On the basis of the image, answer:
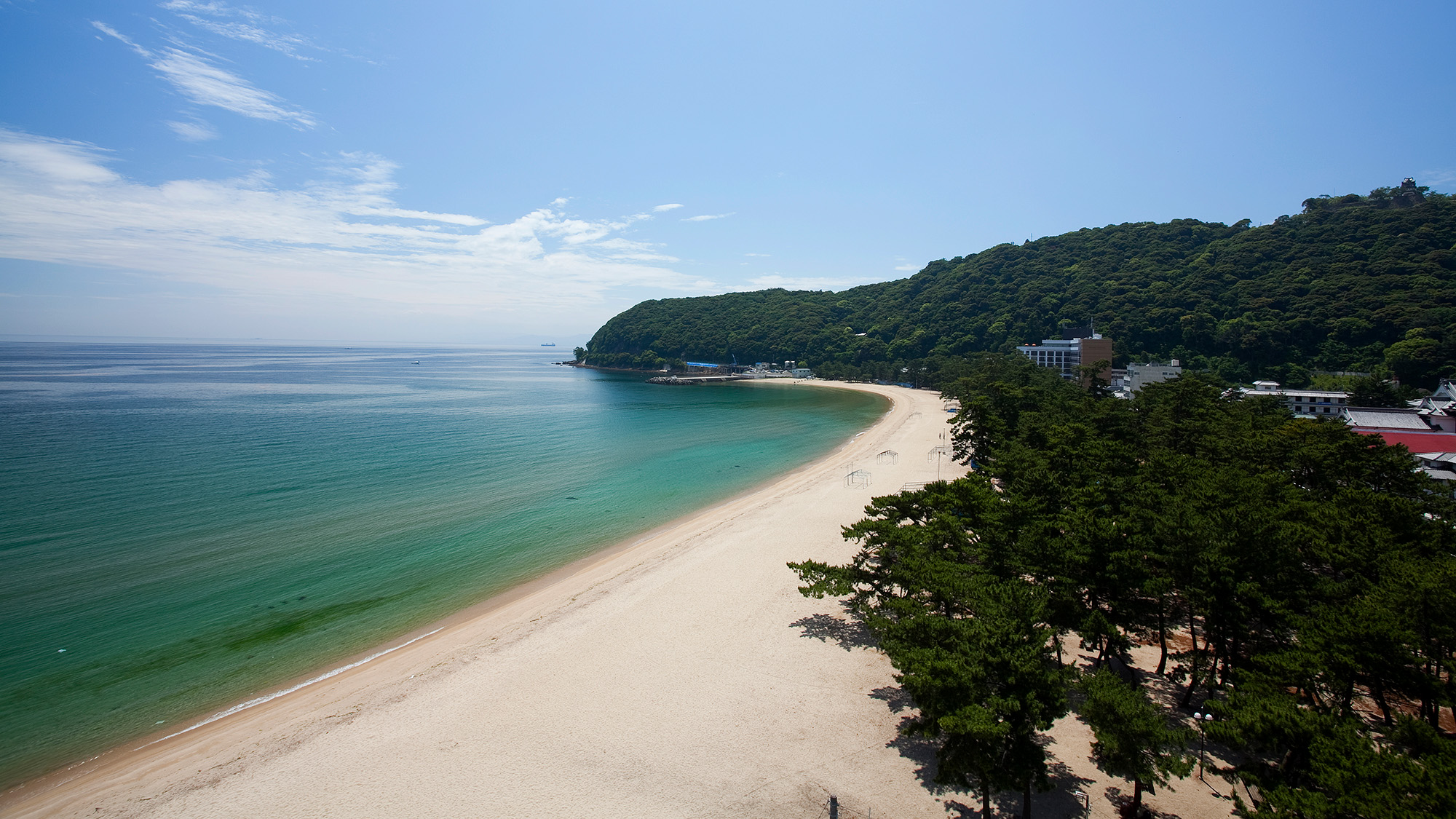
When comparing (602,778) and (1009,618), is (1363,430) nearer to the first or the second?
(1009,618)

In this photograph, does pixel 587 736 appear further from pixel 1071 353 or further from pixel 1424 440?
pixel 1071 353

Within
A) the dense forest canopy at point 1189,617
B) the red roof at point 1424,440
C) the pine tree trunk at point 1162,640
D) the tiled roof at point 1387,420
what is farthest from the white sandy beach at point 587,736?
the tiled roof at point 1387,420

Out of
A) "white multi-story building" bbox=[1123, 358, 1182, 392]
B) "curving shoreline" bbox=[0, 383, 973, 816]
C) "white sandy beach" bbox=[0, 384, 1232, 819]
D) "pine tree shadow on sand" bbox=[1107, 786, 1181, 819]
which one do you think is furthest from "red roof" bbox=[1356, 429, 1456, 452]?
"curving shoreline" bbox=[0, 383, 973, 816]

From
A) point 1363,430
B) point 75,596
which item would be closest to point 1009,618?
point 75,596

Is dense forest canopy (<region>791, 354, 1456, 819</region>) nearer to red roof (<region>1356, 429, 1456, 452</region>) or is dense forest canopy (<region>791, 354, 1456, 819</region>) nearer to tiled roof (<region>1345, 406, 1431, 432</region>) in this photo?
red roof (<region>1356, 429, 1456, 452</region>)

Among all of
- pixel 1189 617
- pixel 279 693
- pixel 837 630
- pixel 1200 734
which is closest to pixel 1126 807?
pixel 1200 734

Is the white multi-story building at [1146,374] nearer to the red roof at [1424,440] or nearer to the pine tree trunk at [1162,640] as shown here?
the red roof at [1424,440]
